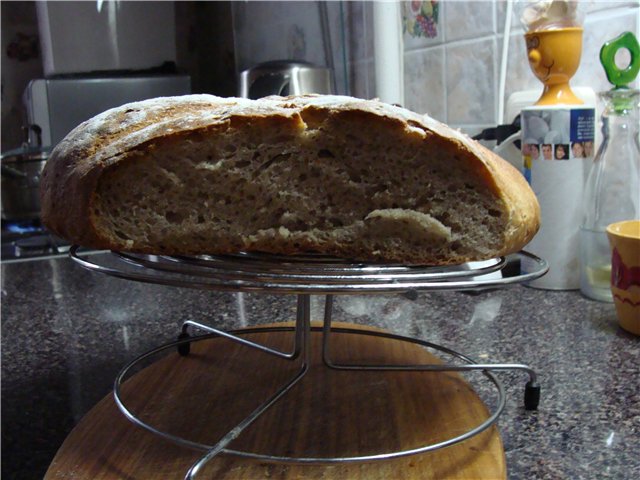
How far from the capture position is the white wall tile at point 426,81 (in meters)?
1.22

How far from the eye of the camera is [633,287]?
2.37ft

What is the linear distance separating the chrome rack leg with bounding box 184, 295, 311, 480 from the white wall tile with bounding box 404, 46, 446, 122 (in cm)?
75

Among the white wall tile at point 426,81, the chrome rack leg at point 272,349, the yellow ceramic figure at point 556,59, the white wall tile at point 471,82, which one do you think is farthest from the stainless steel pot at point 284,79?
the chrome rack leg at point 272,349

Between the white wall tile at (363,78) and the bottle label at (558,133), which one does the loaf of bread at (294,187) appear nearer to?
the bottle label at (558,133)

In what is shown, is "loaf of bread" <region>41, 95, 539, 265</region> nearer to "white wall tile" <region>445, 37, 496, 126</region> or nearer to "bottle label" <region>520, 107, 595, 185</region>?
"bottle label" <region>520, 107, 595, 185</region>

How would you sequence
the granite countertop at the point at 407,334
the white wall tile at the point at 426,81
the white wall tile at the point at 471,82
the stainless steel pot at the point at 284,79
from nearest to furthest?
the granite countertop at the point at 407,334 < the white wall tile at the point at 471,82 < the white wall tile at the point at 426,81 < the stainless steel pot at the point at 284,79

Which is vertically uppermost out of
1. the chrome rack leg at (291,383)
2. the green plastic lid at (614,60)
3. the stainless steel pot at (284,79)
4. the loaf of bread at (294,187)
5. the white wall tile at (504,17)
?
the white wall tile at (504,17)

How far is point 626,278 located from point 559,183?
0.19 meters

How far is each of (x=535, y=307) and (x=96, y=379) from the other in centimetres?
56

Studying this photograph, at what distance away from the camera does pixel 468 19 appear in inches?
44.2

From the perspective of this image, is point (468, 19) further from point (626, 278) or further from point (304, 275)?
point (304, 275)

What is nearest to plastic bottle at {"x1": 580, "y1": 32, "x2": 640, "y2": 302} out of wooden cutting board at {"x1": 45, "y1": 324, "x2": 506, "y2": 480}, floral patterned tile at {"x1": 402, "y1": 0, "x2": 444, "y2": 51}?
wooden cutting board at {"x1": 45, "y1": 324, "x2": 506, "y2": 480}

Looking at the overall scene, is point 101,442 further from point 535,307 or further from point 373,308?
point 535,307

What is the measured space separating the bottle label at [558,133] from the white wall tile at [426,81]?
14.2 inches
